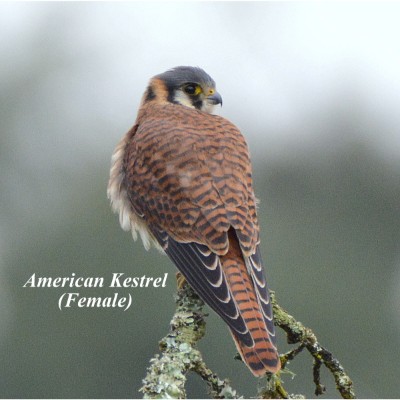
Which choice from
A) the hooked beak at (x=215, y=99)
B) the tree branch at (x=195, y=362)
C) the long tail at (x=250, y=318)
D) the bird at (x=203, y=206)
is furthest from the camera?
the hooked beak at (x=215, y=99)

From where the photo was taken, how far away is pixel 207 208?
159 inches

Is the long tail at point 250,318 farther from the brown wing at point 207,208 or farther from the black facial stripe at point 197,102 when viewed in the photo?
the black facial stripe at point 197,102

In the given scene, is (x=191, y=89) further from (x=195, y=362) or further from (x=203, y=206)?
(x=195, y=362)

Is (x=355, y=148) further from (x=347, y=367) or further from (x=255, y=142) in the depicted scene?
(x=347, y=367)

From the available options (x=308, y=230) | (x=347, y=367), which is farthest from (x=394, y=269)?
(x=347, y=367)

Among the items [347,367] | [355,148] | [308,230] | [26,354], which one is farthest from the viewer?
[355,148]

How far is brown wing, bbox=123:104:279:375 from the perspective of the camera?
3711mm

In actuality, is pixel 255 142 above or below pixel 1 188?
above

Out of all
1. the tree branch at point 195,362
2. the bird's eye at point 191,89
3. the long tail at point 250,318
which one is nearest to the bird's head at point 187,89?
the bird's eye at point 191,89

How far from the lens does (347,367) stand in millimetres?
9812

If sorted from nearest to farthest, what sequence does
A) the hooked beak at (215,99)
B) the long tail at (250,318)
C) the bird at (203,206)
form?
the long tail at (250,318) → the bird at (203,206) → the hooked beak at (215,99)

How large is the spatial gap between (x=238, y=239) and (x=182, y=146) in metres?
0.43

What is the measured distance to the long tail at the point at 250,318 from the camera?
11.4 feet

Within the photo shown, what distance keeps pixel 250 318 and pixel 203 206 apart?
21.1 inches
